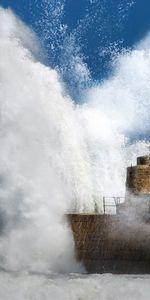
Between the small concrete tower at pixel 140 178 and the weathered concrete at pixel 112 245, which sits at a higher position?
the small concrete tower at pixel 140 178

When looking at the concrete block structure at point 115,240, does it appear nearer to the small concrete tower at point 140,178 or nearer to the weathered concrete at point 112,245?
the weathered concrete at point 112,245

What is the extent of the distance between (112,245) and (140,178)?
5118 mm

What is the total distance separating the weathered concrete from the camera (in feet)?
Result: 90.2

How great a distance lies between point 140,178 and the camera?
31438mm

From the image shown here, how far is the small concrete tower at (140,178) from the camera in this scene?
31.1 metres

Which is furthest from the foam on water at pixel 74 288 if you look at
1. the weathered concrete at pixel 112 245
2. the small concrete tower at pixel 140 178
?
the small concrete tower at pixel 140 178

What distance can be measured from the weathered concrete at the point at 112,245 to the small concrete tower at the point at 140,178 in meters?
3.23

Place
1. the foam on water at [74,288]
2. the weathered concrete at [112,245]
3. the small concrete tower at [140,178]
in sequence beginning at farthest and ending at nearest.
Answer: the small concrete tower at [140,178] < the weathered concrete at [112,245] < the foam on water at [74,288]

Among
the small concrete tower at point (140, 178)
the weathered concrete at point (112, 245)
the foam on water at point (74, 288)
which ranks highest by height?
the small concrete tower at point (140, 178)

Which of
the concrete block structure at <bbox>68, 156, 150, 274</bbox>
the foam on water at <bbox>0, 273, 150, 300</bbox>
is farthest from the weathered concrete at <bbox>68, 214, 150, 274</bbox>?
the foam on water at <bbox>0, 273, 150, 300</bbox>

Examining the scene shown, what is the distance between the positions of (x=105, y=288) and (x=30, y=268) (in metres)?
7.66

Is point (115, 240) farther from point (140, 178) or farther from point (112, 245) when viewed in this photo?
point (140, 178)

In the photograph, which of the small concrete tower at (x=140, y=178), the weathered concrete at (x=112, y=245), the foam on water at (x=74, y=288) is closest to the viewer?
the foam on water at (x=74, y=288)

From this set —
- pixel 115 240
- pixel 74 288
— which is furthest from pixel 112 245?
pixel 74 288
